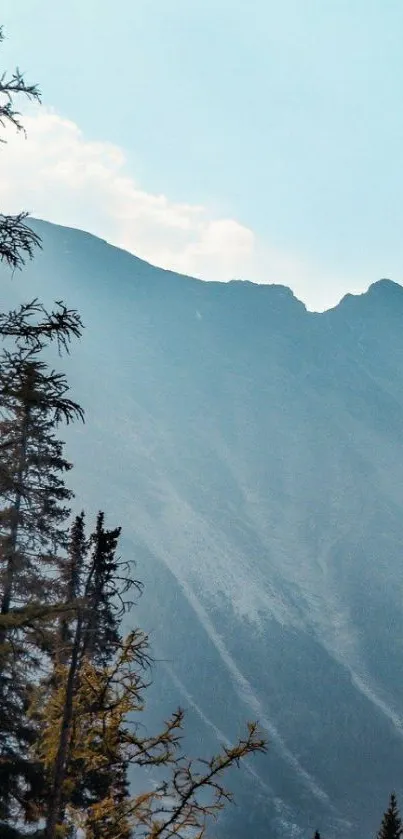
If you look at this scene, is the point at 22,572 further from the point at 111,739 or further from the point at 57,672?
the point at 111,739

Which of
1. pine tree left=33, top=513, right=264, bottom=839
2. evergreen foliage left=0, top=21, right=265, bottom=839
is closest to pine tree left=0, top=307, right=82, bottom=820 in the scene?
evergreen foliage left=0, top=21, right=265, bottom=839

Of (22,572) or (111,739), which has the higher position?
(22,572)

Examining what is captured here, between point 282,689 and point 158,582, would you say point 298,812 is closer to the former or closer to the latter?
point 282,689

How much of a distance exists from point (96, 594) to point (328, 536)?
640ft

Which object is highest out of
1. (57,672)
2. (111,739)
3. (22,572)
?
(22,572)

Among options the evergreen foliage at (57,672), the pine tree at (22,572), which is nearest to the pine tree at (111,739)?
the evergreen foliage at (57,672)

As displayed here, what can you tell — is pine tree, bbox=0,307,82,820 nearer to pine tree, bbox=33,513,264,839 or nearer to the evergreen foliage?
the evergreen foliage

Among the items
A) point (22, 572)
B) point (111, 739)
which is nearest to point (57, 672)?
point (111, 739)

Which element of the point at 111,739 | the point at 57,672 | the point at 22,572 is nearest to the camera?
the point at 111,739

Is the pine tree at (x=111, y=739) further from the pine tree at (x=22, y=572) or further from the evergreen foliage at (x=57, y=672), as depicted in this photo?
the pine tree at (x=22, y=572)

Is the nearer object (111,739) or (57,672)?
(111,739)

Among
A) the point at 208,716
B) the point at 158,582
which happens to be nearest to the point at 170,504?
the point at 158,582

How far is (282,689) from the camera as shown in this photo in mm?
125438

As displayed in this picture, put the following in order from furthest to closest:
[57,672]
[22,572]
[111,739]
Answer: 1. [22,572]
2. [57,672]
3. [111,739]
